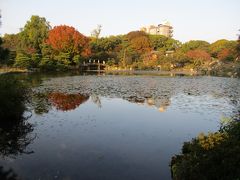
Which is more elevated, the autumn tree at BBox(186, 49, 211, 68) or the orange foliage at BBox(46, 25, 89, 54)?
the orange foliage at BBox(46, 25, 89, 54)

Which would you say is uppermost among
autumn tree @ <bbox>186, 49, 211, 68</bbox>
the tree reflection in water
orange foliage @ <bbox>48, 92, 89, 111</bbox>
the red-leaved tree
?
the red-leaved tree

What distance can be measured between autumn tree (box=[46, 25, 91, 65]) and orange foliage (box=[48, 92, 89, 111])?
3259cm

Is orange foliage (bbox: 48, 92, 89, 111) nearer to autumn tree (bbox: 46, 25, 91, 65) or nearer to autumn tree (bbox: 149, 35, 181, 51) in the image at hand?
autumn tree (bbox: 46, 25, 91, 65)

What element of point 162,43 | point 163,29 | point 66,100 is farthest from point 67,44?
point 163,29

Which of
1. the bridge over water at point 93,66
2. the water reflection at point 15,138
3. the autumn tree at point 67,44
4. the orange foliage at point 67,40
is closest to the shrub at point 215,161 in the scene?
the water reflection at point 15,138

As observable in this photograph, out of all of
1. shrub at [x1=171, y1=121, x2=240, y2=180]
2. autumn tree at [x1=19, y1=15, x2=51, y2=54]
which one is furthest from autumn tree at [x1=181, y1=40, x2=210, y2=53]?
shrub at [x1=171, y1=121, x2=240, y2=180]

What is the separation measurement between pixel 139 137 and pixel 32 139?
3.89 meters

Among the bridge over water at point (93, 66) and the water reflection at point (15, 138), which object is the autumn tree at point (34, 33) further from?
the water reflection at point (15, 138)

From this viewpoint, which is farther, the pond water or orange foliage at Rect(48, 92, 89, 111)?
orange foliage at Rect(48, 92, 89, 111)

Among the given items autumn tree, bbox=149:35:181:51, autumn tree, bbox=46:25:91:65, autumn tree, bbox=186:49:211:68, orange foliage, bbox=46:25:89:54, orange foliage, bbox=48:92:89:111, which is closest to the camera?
orange foliage, bbox=48:92:89:111

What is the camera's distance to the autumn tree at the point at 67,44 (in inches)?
2093

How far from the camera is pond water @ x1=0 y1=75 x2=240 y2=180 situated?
24.3 ft

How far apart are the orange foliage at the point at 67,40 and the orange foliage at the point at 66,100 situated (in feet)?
114

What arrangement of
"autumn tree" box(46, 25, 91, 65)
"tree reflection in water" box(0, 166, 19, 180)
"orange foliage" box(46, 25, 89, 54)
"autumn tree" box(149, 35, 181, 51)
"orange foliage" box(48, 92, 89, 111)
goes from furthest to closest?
"autumn tree" box(149, 35, 181, 51), "orange foliage" box(46, 25, 89, 54), "autumn tree" box(46, 25, 91, 65), "orange foliage" box(48, 92, 89, 111), "tree reflection in water" box(0, 166, 19, 180)
